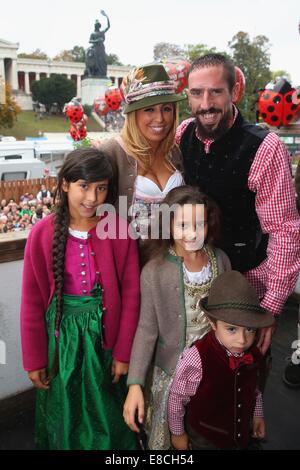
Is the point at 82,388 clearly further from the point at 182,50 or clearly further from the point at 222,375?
the point at 182,50

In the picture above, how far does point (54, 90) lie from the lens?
45344mm

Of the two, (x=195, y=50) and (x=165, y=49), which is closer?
(x=195, y=50)

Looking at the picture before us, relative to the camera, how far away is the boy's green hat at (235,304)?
1546mm

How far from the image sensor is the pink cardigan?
170cm

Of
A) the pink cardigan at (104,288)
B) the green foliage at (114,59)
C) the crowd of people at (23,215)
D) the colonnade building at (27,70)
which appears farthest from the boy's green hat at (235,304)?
the green foliage at (114,59)

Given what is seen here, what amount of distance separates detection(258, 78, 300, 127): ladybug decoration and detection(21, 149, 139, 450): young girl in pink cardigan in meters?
7.49

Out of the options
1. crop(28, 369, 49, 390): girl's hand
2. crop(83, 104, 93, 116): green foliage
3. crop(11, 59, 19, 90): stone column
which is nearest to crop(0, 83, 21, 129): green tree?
crop(83, 104, 93, 116): green foliage

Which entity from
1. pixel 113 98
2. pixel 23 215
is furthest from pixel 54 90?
pixel 23 215

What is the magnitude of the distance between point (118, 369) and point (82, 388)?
17 cm
